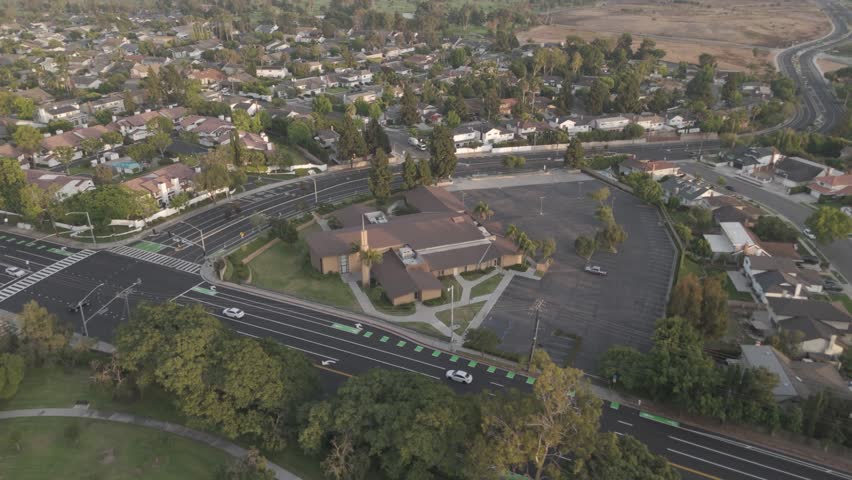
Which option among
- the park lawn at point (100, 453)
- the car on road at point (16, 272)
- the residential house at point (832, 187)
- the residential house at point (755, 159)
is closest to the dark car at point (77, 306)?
the car on road at point (16, 272)

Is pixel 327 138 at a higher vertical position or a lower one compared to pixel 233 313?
higher

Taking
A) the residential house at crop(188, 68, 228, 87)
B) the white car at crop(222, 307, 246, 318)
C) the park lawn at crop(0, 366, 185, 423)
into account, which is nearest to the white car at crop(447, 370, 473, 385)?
the park lawn at crop(0, 366, 185, 423)

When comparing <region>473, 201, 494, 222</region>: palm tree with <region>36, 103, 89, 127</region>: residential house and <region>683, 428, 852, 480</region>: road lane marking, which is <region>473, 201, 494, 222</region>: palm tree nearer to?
A: <region>683, 428, 852, 480</region>: road lane marking

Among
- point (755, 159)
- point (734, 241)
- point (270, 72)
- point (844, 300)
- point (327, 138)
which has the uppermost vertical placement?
point (270, 72)

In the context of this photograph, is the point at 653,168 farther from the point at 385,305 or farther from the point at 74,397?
the point at 74,397

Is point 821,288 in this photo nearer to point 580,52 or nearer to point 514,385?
point 514,385

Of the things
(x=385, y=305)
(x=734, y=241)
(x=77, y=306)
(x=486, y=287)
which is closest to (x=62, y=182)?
(x=77, y=306)

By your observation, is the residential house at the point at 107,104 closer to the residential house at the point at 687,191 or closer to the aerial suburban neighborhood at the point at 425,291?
the aerial suburban neighborhood at the point at 425,291

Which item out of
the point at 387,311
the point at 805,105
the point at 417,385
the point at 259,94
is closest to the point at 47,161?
the point at 259,94
